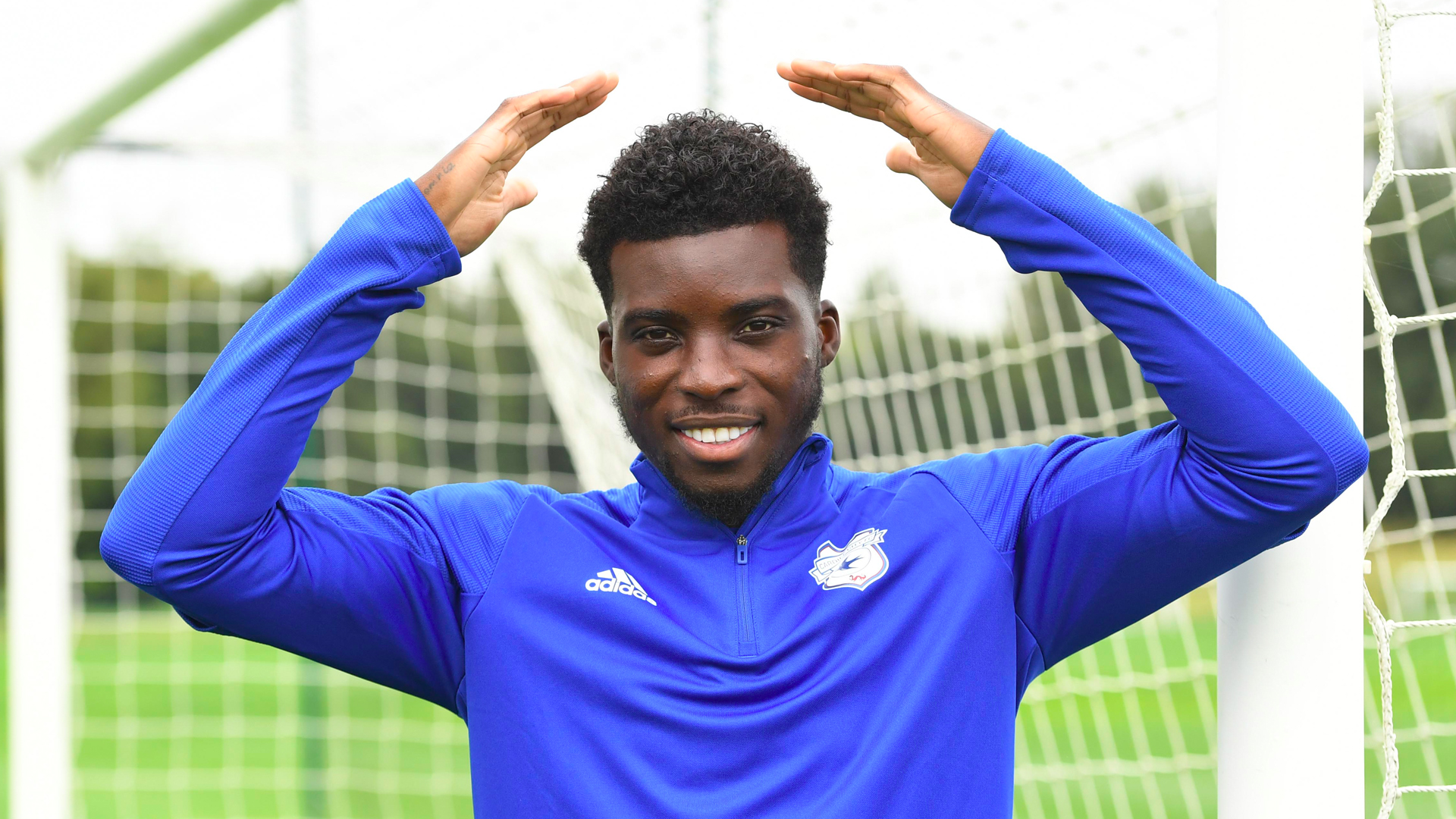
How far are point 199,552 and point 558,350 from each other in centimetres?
267

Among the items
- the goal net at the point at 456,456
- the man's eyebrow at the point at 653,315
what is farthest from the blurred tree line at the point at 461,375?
the man's eyebrow at the point at 653,315

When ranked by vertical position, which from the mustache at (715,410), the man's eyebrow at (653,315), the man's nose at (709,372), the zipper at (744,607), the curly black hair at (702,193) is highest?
the curly black hair at (702,193)

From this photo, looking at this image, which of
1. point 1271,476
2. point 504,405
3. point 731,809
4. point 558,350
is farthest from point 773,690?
point 504,405

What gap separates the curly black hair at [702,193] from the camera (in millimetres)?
1498

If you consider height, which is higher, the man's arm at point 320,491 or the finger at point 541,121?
the finger at point 541,121

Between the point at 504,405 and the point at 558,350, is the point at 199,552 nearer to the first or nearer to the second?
the point at 558,350

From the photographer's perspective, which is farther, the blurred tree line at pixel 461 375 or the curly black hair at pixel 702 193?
the blurred tree line at pixel 461 375

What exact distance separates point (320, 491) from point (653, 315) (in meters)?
0.50

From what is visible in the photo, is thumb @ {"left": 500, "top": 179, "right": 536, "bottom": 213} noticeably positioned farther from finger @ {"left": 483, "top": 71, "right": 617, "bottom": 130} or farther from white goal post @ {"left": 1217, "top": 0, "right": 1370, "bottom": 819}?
white goal post @ {"left": 1217, "top": 0, "right": 1370, "bottom": 819}

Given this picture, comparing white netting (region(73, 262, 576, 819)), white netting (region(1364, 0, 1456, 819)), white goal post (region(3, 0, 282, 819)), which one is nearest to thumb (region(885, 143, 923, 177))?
white netting (region(1364, 0, 1456, 819))

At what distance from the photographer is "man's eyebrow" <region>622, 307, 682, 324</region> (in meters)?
1.47

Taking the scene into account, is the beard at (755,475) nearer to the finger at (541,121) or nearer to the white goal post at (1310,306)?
the finger at (541,121)

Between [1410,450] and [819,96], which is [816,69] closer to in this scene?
[819,96]

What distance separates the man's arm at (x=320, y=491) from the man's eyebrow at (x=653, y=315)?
0.74 feet
